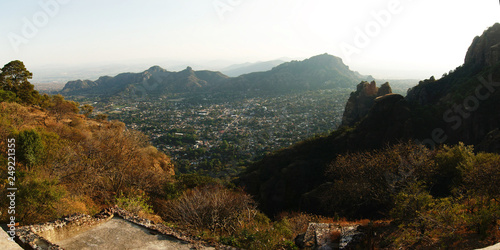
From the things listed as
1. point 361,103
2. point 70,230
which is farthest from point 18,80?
point 361,103

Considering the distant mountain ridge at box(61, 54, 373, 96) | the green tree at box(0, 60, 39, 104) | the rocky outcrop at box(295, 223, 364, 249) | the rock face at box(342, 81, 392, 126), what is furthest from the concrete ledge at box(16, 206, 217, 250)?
the distant mountain ridge at box(61, 54, 373, 96)

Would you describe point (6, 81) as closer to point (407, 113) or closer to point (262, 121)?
point (407, 113)

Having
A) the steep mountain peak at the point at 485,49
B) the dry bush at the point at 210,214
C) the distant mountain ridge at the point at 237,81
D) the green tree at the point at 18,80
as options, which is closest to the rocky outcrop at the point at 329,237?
the dry bush at the point at 210,214

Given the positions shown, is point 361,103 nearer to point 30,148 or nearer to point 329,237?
point 329,237

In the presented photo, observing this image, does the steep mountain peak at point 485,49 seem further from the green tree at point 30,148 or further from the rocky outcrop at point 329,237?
the green tree at point 30,148

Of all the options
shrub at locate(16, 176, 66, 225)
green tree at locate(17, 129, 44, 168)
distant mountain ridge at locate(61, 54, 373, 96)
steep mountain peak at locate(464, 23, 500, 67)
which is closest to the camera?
shrub at locate(16, 176, 66, 225)

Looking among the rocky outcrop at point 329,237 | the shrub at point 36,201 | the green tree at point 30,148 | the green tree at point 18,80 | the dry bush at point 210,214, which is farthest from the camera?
the green tree at point 18,80

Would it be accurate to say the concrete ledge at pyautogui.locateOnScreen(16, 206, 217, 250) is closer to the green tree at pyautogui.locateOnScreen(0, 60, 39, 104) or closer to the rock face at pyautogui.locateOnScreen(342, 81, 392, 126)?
the green tree at pyautogui.locateOnScreen(0, 60, 39, 104)
